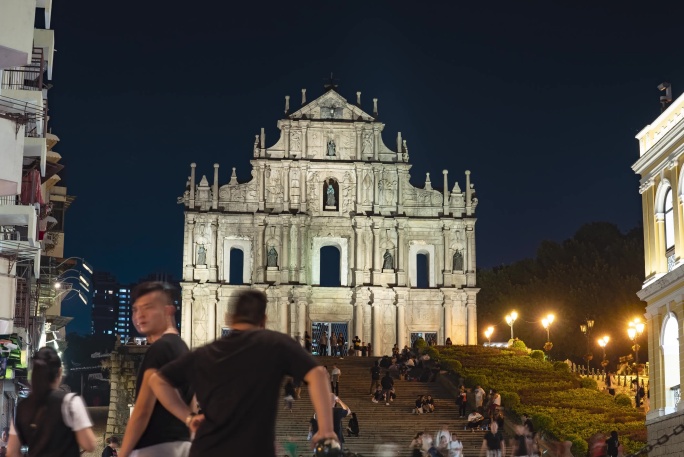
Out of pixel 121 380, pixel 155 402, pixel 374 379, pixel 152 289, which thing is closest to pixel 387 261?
pixel 121 380

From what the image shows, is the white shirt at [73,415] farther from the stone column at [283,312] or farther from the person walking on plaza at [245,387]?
the stone column at [283,312]

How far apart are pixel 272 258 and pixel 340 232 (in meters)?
4.12

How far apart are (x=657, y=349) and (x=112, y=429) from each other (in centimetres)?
2806

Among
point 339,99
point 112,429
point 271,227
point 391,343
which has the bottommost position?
point 112,429

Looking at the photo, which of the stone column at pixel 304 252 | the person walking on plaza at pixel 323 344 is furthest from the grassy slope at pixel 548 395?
the stone column at pixel 304 252

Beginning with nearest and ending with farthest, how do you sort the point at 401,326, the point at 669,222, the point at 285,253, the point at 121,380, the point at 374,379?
the point at 669,222, the point at 374,379, the point at 121,380, the point at 401,326, the point at 285,253

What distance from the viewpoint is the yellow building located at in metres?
33.2

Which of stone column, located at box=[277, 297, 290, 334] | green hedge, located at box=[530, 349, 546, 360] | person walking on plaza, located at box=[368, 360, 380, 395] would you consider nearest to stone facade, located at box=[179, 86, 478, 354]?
stone column, located at box=[277, 297, 290, 334]

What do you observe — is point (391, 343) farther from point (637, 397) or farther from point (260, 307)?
point (260, 307)

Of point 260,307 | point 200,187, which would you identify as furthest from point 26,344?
point 260,307

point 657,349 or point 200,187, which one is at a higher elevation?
point 200,187

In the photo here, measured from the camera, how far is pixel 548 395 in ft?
151

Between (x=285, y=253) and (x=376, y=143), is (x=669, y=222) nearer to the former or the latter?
(x=285, y=253)

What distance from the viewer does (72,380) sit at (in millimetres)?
116125
